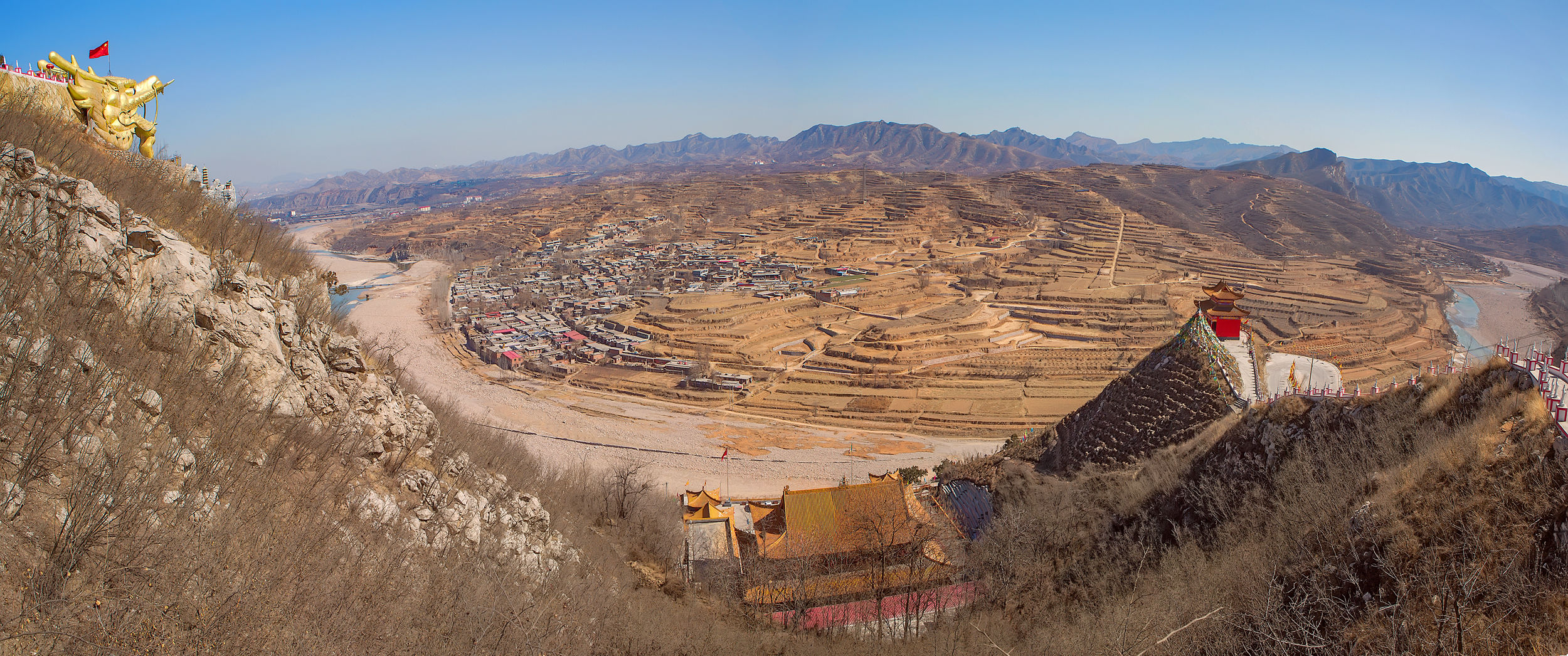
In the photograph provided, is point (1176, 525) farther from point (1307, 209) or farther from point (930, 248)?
point (1307, 209)

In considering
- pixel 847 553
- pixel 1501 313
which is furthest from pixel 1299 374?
pixel 1501 313

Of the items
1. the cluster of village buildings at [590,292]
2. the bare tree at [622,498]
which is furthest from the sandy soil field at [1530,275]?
the bare tree at [622,498]

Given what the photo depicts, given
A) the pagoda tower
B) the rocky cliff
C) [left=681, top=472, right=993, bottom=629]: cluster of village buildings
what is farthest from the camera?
the pagoda tower

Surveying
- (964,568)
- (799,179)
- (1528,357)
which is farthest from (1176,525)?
(799,179)

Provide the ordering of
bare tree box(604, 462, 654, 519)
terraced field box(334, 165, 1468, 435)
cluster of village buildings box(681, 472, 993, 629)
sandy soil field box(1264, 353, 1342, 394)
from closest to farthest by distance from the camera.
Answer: cluster of village buildings box(681, 472, 993, 629) → bare tree box(604, 462, 654, 519) → sandy soil field box(1264, 353, 1342, 394) → terraced field box(334, 165, 1468, 435)

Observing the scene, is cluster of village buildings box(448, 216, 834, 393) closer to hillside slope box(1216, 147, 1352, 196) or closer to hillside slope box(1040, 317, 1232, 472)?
hillside slope box(1040, 317, 1232, 472)

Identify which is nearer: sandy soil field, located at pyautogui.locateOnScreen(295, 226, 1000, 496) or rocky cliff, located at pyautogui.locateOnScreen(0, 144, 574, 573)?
rocky cliff, located at pyautogui.locateOnScreen(0, 144, 574, 573)

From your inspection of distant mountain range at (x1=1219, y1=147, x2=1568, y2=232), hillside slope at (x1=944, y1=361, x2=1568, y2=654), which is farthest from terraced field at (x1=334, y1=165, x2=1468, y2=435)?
distant mountain range at (x1=1219, y1=147, x2=1568, y2=232)
